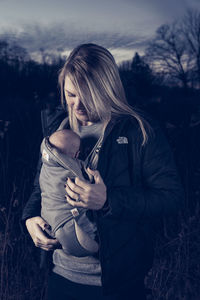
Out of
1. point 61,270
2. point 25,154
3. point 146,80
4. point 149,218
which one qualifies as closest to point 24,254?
point 25,154

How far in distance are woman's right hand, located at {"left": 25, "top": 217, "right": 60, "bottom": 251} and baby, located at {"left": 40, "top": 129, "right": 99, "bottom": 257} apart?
0.12 ft

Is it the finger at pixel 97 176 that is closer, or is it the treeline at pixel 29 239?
the finger at pixel 97 176

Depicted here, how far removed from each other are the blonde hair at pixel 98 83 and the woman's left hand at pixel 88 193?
38cm

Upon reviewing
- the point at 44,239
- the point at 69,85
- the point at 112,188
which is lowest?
the point at 44,239

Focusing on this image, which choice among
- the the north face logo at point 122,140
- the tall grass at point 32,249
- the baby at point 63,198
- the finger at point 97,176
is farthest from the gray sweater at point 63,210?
the tall grass at point 32,249

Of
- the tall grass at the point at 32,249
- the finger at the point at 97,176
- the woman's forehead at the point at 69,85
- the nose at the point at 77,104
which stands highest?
the woman's forehead at the point at 69,85

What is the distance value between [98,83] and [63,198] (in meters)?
0.63

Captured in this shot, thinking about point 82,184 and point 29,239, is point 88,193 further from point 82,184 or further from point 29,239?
point 29,239

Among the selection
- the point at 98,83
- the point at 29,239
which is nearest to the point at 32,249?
the point at 29,239

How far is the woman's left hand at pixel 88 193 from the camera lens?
1426 mm

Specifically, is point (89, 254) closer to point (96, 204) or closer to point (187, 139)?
point (96, 204)

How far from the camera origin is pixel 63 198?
1651 mm

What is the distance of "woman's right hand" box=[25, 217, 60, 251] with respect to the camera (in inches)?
65.4

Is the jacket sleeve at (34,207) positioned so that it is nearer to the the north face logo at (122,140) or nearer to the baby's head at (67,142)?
the baby's head at (67,142)
